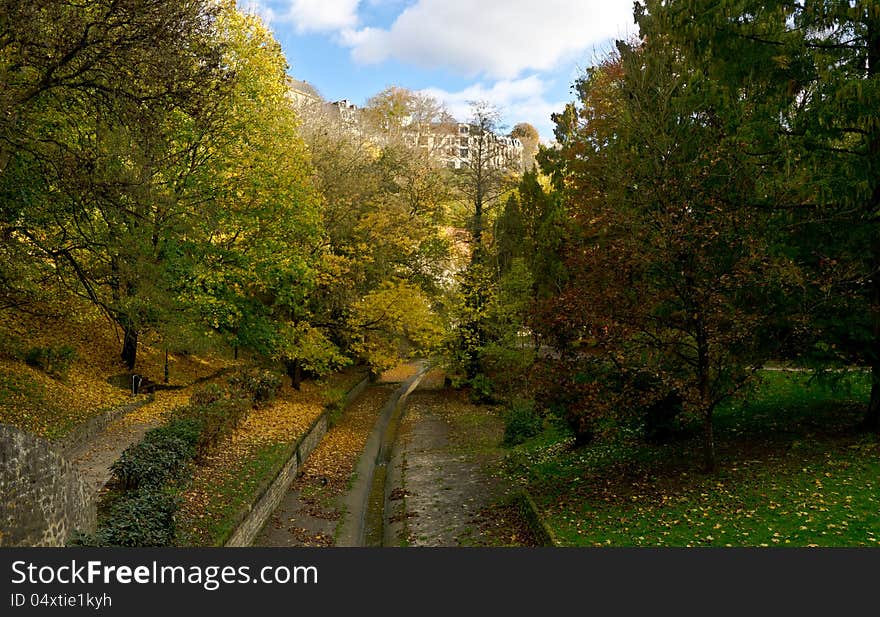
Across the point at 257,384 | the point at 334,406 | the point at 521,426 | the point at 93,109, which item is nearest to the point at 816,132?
the point at 521,426

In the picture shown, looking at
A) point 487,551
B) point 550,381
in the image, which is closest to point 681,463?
point 550,381

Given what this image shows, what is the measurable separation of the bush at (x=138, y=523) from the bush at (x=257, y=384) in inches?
386

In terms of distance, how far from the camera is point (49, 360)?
16562mm

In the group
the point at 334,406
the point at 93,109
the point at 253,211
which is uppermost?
the point at 93,109

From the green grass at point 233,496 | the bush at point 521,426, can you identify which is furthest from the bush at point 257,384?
the bush at point 521,426

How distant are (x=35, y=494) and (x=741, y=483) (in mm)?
10792

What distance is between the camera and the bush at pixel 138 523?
8.18 metres

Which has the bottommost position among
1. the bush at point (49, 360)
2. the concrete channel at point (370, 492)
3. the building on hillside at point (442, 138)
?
the concrete channel at point (370, 492)

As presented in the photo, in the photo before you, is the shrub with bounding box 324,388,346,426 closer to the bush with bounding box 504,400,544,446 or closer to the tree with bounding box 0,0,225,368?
the bush with bounding box 504,400,544,446

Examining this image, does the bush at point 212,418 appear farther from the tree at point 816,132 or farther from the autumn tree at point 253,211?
the tree at point 816,132

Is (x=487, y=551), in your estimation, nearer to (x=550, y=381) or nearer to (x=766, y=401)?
(x=550, y=381)

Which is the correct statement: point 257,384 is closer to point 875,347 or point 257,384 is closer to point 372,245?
point 372,245

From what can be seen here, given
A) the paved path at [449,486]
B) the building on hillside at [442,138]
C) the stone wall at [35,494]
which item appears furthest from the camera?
the building on hillside at [442,138]

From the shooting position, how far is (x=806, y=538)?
8289 mm
